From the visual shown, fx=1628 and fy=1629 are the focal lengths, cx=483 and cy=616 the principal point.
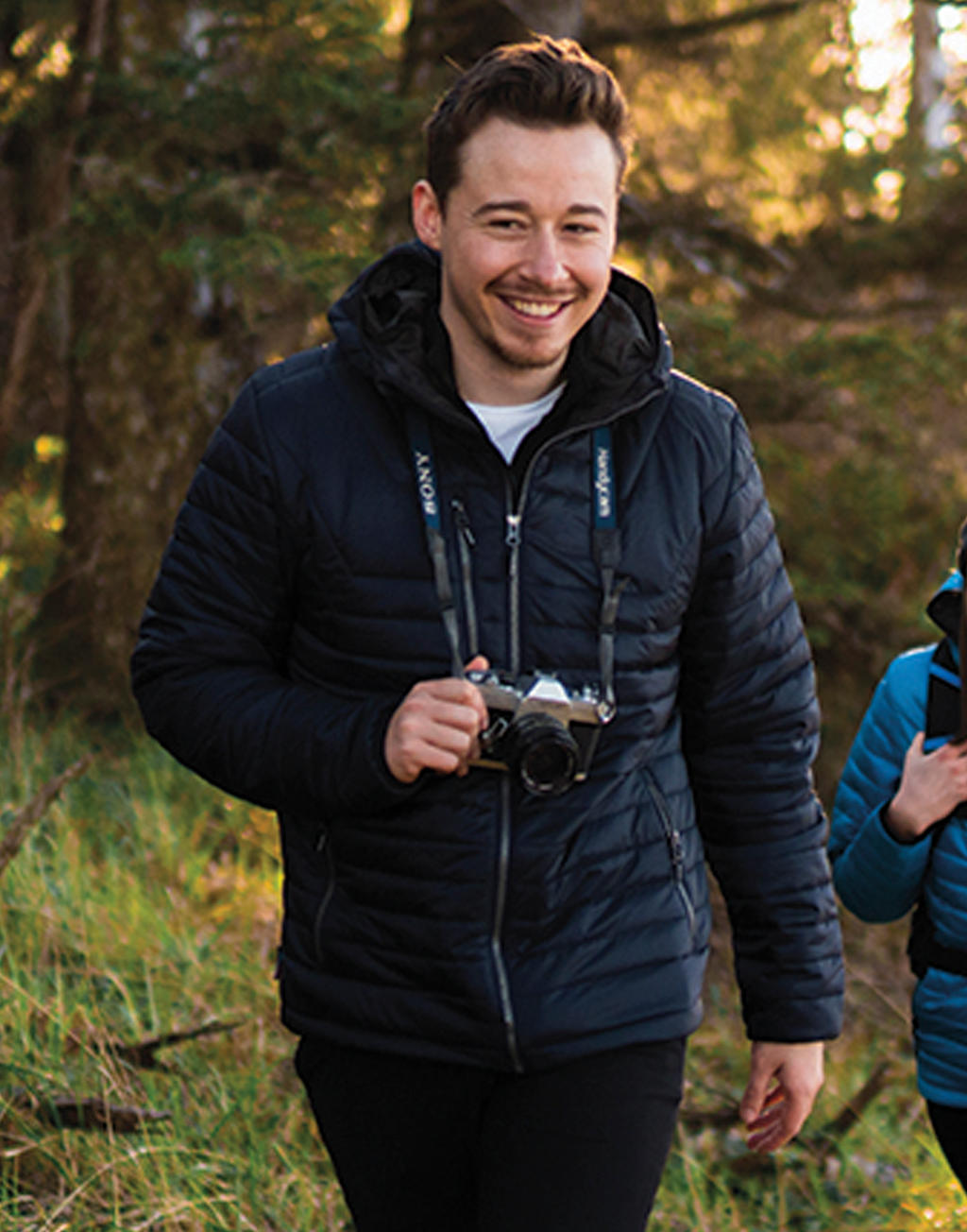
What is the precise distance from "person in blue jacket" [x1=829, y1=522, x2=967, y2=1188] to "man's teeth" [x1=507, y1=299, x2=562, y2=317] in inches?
41.0

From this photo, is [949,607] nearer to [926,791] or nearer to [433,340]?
[926,791]

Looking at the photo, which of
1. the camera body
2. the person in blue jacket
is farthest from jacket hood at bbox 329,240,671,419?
the person in blue jacket

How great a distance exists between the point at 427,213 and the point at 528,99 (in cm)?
30

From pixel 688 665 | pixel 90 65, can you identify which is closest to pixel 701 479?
pixel 688 665

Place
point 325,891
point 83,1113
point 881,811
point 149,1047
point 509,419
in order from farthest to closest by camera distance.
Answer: point 149,1047
point 83,1113
point 881,811
point 509,419
point 325,891

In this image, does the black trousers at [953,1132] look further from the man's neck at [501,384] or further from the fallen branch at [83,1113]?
the fallen branch at [83,1113]

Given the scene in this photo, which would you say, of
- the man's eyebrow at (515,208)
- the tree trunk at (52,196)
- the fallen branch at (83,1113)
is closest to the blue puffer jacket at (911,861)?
the man's eyebrow at (515,208)

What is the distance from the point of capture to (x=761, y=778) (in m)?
2.77

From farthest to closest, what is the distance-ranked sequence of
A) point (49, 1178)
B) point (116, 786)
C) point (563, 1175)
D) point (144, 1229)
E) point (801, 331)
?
point (801, 331), point (116, 786), point (49, 1178), point (144, 1229), point (563, 1175)

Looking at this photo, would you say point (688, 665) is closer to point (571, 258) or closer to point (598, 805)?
point (598, 805)

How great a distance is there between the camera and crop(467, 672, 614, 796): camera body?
2373 mm

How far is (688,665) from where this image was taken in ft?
9.08

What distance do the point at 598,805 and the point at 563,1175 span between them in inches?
21.8

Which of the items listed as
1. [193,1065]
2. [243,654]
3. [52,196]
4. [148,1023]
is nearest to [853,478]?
[52,196]
